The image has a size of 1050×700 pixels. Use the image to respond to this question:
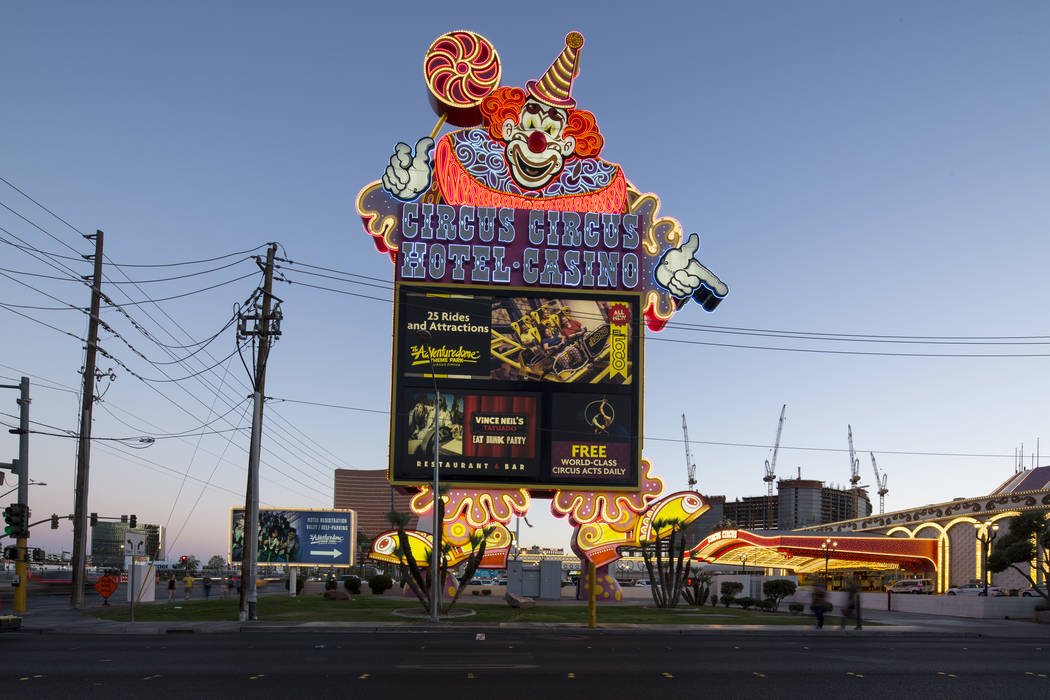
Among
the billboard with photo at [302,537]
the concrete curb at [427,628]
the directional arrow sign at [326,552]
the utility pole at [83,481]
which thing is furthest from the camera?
the directional arrow sign at [326,552]

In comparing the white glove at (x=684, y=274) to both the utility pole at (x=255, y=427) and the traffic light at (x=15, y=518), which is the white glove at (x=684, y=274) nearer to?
the utility pole at (x=255, y=427)

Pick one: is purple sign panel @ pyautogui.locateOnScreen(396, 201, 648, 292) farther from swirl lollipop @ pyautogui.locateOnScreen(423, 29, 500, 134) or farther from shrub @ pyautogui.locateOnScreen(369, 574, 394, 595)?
shrub @ pyautogui.locateOnScreen(369, 574, 394, 595)

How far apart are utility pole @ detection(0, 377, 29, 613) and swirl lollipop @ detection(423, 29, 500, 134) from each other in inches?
987

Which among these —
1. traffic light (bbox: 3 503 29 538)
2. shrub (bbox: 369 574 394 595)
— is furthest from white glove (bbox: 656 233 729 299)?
traffic light (bbox: 3 503 29 538)

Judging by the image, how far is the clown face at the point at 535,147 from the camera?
5116 centimetres

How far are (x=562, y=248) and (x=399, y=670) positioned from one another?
34804 mm

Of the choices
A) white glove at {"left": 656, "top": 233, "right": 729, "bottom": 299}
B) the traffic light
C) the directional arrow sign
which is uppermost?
white glove at {"left": 656, "top": 233, "right": 729, "bottom": 299}

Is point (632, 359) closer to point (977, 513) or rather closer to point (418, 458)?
point (418, 458)

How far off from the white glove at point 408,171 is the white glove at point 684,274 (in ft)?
45.6

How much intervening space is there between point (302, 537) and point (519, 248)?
66538mm

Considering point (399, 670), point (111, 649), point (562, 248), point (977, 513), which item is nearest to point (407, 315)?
point (562, 248)

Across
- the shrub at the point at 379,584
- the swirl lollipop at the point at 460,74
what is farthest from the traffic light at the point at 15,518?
the shrub at the point at 379,584

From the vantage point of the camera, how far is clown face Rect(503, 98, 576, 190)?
51.2 metres

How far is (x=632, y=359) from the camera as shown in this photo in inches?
1938
